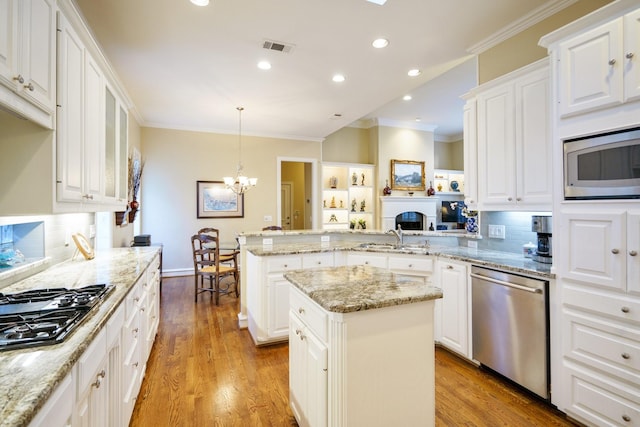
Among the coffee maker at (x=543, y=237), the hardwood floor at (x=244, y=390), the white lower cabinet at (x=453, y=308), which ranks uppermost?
the coffee maker at (x=543, y=237)

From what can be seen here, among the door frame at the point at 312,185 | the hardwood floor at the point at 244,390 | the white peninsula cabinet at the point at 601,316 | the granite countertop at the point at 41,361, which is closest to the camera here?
the granite countertop at the point at 41,361

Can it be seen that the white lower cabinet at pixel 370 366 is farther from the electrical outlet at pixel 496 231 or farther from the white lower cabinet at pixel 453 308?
the electrical outlet at pixel 496 231

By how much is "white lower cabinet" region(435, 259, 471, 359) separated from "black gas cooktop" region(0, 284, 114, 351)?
→ 2.43 metres

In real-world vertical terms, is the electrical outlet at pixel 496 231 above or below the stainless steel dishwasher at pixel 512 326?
above

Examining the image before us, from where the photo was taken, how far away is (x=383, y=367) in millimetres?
1439

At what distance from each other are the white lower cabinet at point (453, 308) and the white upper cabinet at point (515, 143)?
2.36ft

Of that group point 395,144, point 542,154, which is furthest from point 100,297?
point 395,144

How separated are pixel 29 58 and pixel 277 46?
2.18 meters

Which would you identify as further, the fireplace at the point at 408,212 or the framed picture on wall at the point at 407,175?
the framed picture on wall at the point at 407,175

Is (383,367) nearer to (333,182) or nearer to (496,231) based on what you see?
(496,231)

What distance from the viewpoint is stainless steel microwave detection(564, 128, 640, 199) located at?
1.67 metres

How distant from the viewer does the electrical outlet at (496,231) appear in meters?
2.92

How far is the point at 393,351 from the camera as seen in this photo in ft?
4.81

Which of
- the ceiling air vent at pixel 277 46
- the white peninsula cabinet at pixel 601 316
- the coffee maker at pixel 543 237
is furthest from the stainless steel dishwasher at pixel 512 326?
the ceiling air vent at pixel 277 46
